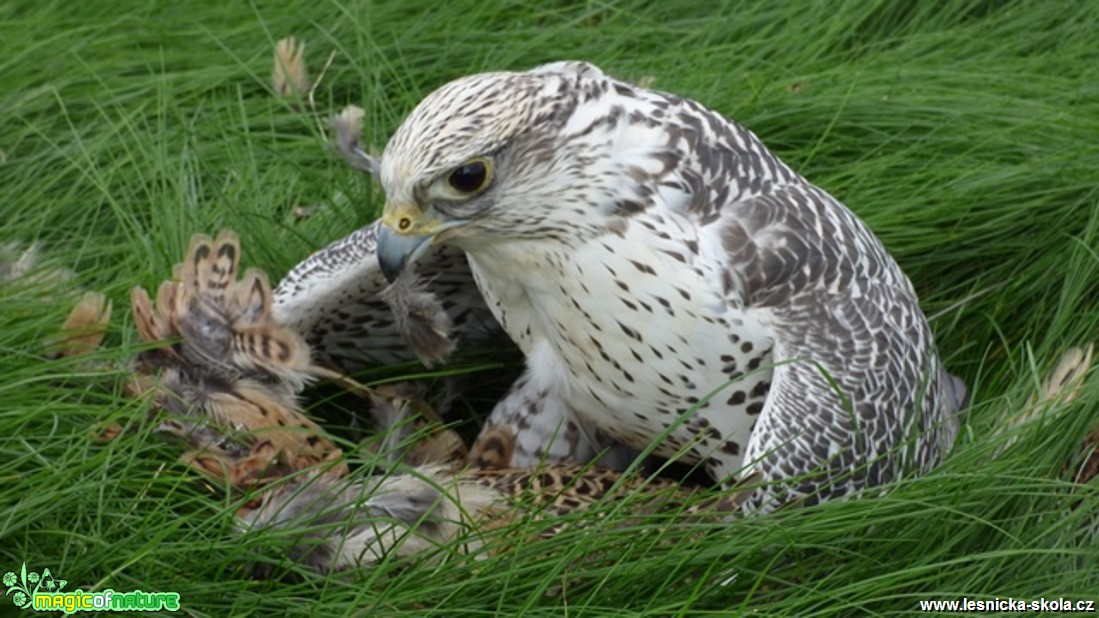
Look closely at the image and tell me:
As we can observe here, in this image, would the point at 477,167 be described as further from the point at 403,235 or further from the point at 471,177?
the point at 403,235

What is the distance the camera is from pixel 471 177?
3.38m

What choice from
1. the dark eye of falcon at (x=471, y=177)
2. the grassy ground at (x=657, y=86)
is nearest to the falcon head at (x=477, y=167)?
the dark eye of falcon at (x=471, y=177)

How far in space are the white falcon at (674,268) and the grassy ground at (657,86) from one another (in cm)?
20

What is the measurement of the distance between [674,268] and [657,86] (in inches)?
63.3

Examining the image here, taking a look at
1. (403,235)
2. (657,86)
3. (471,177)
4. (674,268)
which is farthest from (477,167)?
(657,86)

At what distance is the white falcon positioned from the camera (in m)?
3.43

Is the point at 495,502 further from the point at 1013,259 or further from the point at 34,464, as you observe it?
the point at 1013,259

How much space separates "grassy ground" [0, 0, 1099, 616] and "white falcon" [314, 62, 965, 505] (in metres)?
0.20

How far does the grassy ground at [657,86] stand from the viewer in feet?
10.9

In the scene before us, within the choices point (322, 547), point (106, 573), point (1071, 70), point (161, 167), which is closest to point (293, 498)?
point (322, 547)

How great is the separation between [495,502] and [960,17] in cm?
257

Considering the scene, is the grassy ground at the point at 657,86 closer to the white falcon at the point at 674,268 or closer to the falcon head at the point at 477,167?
the white falcon at the point at 674,268

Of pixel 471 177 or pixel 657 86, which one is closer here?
pixel 471 177

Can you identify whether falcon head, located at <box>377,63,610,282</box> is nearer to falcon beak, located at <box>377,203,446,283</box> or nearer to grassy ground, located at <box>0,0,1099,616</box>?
falcon beak, located at <box>377,203,446,283</box>
